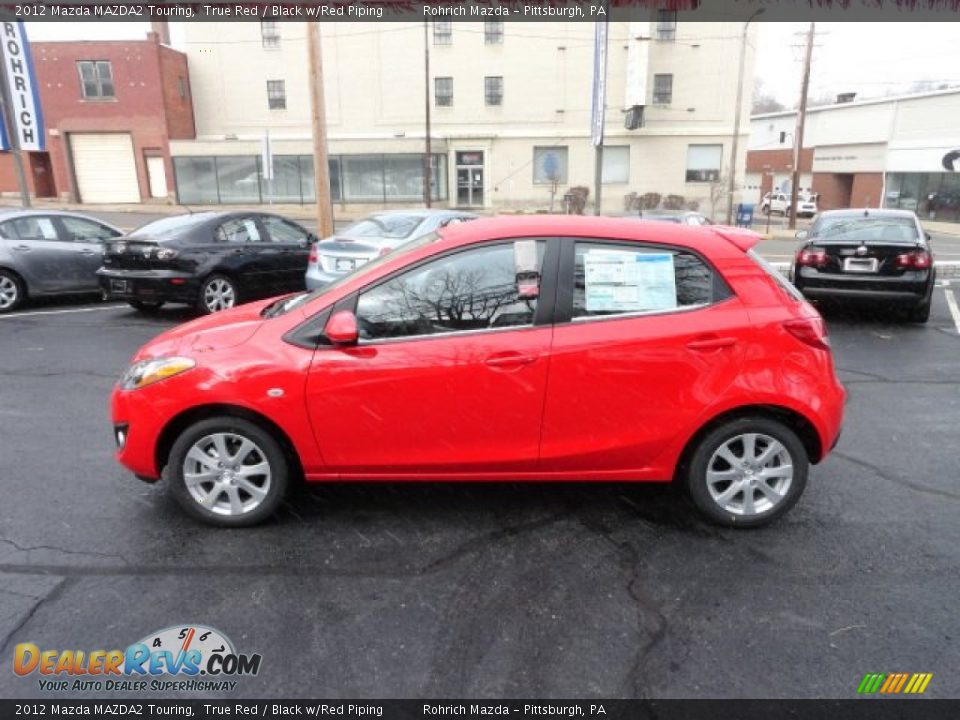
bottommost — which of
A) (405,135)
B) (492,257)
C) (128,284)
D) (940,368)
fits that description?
(940,368)

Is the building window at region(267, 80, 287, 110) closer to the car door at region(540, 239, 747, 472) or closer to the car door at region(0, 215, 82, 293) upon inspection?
the car door at region(0, 215, 82, 293)

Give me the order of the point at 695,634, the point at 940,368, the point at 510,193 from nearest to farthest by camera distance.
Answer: the point at 695,634 → the point at 940,368 → the point at 510,193

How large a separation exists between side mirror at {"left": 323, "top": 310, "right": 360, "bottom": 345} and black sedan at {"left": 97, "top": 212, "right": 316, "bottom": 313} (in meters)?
6.32

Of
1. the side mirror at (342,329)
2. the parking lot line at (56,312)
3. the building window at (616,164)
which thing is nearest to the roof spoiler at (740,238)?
the side mirror at (342,329)

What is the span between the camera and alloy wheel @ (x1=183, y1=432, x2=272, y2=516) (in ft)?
11.6

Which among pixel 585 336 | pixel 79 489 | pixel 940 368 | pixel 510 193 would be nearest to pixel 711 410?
pixel 585 336

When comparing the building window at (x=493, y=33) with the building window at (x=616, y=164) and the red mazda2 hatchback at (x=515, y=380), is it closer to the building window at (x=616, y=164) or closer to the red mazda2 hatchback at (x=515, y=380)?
the building window at (x=616, y=164)

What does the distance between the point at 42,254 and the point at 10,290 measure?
2.19 ft

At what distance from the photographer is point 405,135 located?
37188 mm

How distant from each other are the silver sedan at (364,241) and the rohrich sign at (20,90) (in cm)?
1009

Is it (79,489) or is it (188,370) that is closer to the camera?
(188,370)

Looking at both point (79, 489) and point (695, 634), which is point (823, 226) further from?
point (79, 489)

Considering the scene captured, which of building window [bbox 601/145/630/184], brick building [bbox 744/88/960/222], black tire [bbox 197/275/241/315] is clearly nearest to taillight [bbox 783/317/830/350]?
black tire [bbox 197/275/241/315]

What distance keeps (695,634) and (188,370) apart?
2.69 metres
